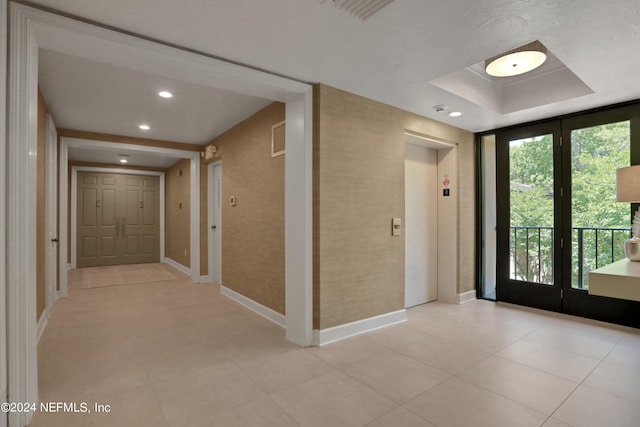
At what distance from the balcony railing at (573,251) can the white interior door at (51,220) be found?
20.3ft

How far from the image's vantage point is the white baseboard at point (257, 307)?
3671mm

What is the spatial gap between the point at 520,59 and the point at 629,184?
5.07 ft

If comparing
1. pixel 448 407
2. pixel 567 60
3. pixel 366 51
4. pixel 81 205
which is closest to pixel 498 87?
pixel 567 60

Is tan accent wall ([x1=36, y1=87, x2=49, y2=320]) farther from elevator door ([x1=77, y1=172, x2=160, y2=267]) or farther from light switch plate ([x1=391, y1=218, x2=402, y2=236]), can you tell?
elevator door ([x1=77, y1=172, x2=160, y2=267])

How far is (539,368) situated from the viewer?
8.46ft

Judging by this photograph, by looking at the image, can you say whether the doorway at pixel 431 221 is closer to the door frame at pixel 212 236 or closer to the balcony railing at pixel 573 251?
the balcony railing at pixel 573 251

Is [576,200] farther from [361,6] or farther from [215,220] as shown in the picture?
[215,220]

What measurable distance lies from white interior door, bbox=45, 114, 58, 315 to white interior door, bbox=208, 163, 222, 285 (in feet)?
7.35

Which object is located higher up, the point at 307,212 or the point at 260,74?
the point at 260,74

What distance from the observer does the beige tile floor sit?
1975mm

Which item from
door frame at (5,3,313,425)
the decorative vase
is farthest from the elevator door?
the decorative vase

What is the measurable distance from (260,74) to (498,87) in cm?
298

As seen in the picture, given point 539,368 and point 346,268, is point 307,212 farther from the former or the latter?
point 539,368

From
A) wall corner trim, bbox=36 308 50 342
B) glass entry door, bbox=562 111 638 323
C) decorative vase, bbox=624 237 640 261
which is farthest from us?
glass entry door, bbox=562 111 638 323
